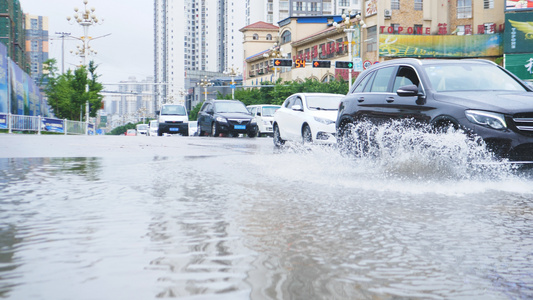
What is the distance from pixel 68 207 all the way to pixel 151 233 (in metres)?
1.58

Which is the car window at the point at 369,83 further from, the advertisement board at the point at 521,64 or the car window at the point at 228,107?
the advertisement board at the point at 521,64

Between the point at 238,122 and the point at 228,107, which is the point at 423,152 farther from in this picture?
the point at 228,107

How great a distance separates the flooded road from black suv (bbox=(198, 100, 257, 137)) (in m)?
16.4

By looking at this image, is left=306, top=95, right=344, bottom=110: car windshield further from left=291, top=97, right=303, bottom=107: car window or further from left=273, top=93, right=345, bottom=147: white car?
left=291, top=97, right=303, bottom=107: car window

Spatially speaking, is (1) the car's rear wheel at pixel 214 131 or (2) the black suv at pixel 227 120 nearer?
(2) the black suv at pixel 227 120

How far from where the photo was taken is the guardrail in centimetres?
3162

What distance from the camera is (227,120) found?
25.1 m

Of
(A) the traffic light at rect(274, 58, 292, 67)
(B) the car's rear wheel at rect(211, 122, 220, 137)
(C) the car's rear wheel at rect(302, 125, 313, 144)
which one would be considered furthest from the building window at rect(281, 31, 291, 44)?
(C) the car's rear wheel at rect(302, 125, 313, 144)

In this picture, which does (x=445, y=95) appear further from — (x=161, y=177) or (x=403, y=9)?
(x=403, y=9)

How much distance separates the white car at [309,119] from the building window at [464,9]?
4178 centimetres

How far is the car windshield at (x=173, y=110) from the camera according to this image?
3260 centimetres

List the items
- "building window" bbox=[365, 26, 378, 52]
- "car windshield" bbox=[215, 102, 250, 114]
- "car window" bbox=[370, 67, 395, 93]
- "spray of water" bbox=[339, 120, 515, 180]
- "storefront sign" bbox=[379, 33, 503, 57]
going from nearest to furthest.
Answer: "spray of water" bbox=[339, 120, 515, 180]
"car window" bbox=[370, 67, 395, 93]
"car windshield" bbox=[215, 102, 250, 114]
"storefront sign" bbox=[379, 33, 503, 57]
"building window" bbox=[365, 26, 378, 52]

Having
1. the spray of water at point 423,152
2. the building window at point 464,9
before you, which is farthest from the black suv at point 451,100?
the building window at point 464,9

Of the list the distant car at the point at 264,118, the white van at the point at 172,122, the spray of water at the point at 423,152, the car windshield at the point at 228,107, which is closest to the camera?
the spray of water at the point at 423,152
